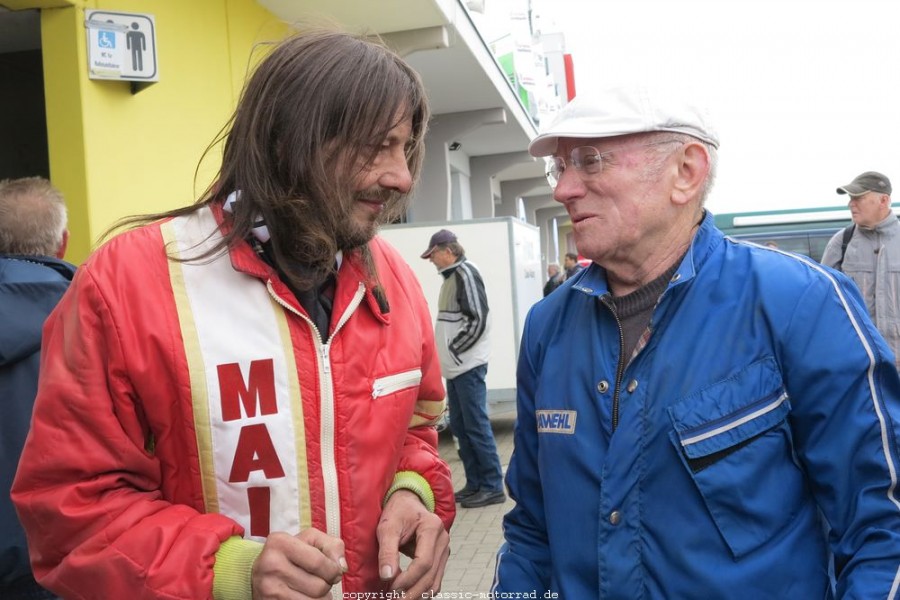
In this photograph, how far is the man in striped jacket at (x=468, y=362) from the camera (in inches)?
280

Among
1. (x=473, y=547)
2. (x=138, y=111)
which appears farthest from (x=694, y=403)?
(x=138, y=111)

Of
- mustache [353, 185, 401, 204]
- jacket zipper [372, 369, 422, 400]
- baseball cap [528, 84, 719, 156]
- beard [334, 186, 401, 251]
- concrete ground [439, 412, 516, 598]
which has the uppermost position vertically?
baseball cap [528, 84, 719, 156]

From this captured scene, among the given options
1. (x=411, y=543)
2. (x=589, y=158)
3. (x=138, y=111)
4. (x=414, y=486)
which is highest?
(x=138, y=111)

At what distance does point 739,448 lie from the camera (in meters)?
1.68

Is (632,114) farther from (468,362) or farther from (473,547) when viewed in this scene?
(468,362)

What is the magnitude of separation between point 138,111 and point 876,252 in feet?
17.0

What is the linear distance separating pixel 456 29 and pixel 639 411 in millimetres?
7643

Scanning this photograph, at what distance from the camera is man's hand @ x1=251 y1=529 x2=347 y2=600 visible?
59.1 inches

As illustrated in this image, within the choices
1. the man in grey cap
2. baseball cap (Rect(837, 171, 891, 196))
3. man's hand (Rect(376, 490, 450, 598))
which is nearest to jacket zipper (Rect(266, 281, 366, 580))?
man's hand (Rect(376, 490, 450, 598))

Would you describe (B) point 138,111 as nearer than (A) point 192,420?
No

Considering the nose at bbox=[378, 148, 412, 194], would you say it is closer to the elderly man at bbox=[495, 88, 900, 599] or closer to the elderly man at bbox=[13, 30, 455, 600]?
the elderly man at bbox=[13, 30, 455, 600]

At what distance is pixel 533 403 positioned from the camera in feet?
6.98

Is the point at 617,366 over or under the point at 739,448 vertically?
over

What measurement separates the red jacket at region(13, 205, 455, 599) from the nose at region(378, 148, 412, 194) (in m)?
0.20
